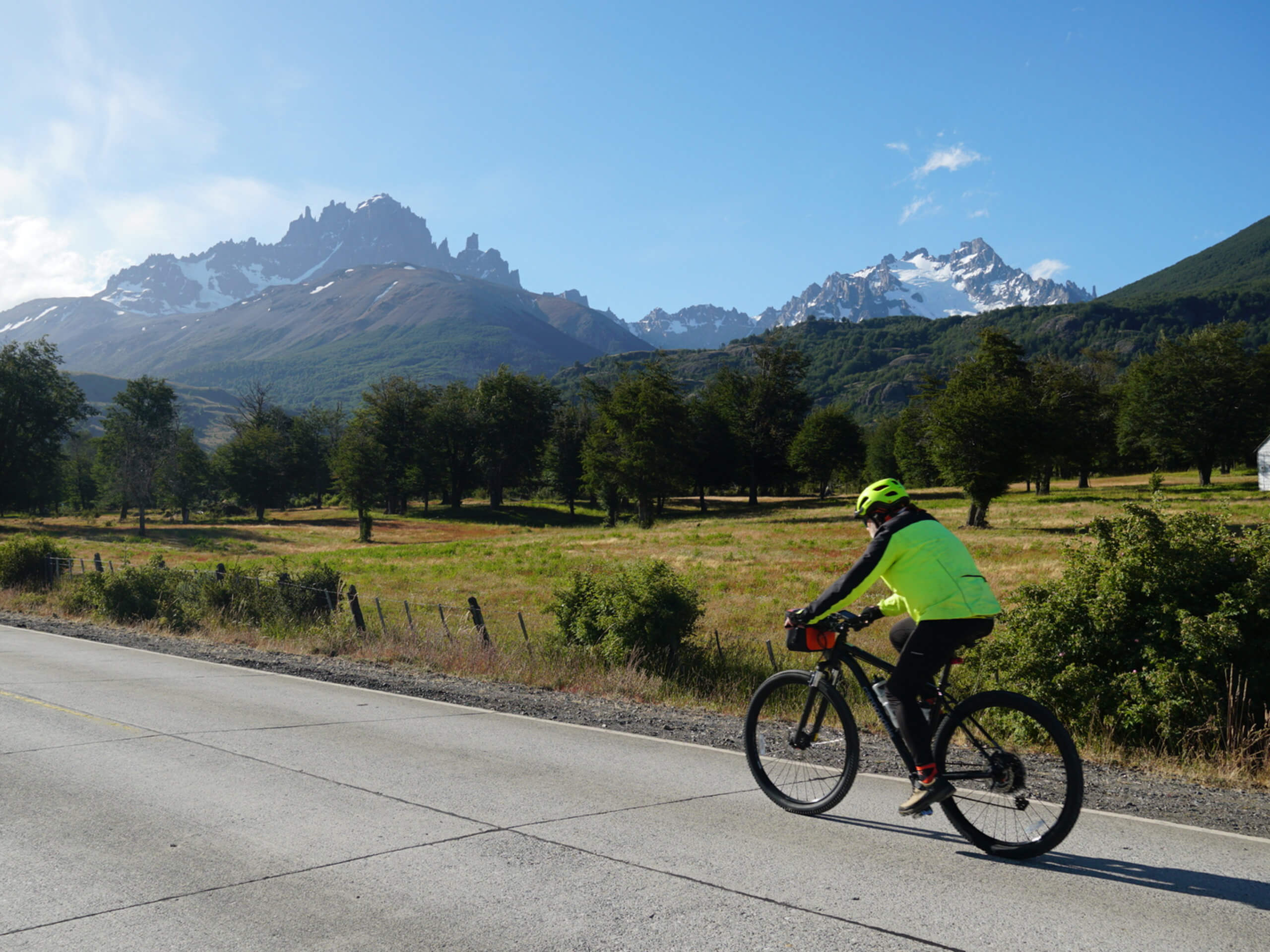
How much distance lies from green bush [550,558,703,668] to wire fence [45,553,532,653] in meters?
1.02

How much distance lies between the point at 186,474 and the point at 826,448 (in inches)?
2681

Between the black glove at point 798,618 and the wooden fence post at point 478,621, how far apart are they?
998 centimetres

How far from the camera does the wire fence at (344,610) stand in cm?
1553

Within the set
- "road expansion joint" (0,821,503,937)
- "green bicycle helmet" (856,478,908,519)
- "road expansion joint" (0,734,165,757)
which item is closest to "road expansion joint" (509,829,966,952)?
"road expansion joint" (0,821,503,937)

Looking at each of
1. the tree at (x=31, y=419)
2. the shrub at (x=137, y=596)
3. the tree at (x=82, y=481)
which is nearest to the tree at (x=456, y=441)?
the tree at (x=31, y=419)

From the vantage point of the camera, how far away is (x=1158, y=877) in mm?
4438

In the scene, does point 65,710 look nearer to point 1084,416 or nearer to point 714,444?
point 1084,416

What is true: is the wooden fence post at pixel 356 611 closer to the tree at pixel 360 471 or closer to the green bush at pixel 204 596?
the green bush at pixel 204 596

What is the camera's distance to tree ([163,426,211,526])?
8456 centimetres

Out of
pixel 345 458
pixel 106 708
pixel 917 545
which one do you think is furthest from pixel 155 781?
pixel 345 458

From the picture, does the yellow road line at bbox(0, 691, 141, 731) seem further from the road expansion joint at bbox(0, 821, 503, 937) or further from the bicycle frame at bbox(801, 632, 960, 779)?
the bicycle frame at bbox(801, 632, 960, 779)

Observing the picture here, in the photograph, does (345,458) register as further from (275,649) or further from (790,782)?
(790,782)

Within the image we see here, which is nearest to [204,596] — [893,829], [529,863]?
[529,863]

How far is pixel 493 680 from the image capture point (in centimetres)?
1243
